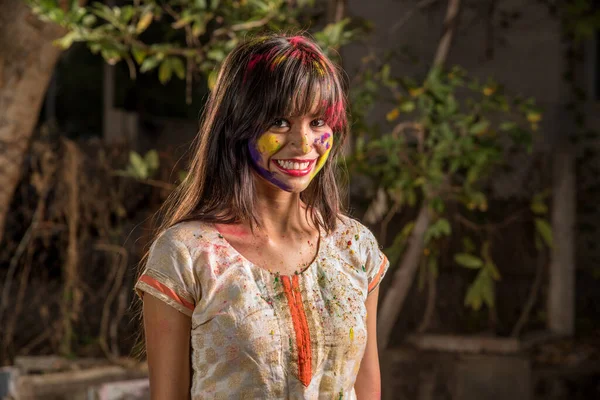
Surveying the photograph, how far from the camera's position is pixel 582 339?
→ 6543 mm

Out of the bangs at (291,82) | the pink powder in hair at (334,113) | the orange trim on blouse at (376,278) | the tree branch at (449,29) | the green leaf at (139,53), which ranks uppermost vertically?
the tree branch at (449,29)

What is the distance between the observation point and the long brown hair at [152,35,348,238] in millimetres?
1730

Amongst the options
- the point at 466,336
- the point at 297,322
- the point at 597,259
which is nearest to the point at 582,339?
the point at 466,336

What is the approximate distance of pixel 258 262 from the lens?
1.80 meters

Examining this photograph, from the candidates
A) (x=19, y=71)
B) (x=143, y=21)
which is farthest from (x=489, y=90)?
(x=19, y=71)

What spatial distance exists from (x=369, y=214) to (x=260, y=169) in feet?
11.2

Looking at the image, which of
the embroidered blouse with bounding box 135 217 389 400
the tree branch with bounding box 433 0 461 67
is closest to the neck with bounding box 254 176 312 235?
the embroidered blouse with bounding box 135 217 389 400

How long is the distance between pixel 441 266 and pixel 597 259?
2.67 meters

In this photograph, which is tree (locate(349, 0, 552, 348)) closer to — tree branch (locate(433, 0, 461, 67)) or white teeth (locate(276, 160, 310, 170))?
tree branch (locate(433, 0, 461, 67))

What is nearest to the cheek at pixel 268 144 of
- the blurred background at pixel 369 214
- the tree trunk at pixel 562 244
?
the blurred background at pixel 369 214

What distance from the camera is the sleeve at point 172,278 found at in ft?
5.57

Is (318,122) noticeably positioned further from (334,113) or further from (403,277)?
(403,277)

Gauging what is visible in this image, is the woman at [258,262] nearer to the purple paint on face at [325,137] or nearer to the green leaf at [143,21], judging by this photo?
the purple paint on face at [325,137]

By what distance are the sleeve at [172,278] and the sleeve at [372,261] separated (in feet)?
1.37
